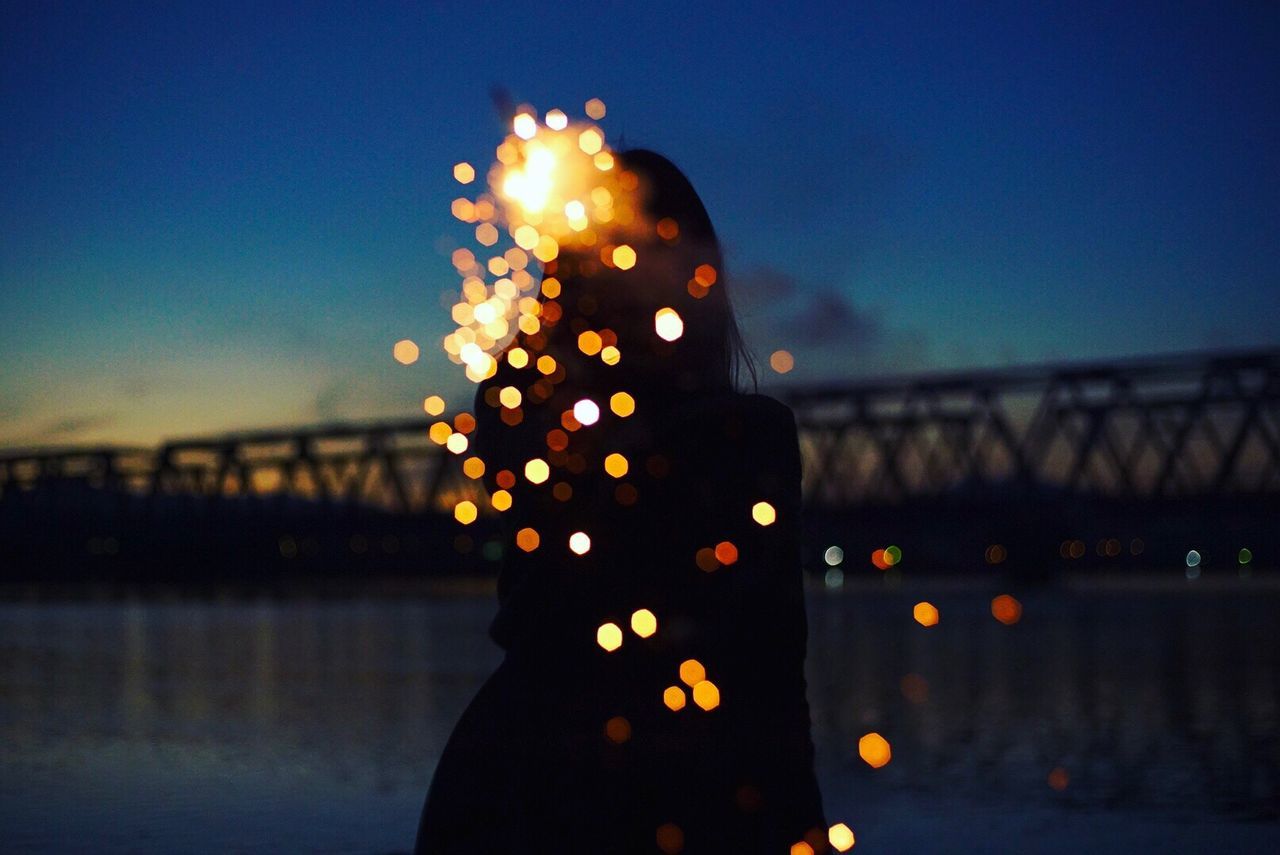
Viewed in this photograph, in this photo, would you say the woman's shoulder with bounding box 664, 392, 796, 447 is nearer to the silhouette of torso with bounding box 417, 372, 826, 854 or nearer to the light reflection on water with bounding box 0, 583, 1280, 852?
the silhouette of torso with bounding box 417, 372, 826, 854

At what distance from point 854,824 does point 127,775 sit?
19.1 feet

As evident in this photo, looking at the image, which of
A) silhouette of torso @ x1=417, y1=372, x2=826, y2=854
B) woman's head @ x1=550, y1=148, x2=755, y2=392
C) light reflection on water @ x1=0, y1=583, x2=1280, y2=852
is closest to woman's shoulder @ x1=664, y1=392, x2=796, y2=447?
silhouette of torso @ x1=417, y1=372, x2=826, y2=854

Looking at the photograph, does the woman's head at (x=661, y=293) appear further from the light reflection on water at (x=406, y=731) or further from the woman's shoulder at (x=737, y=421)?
the light reflection on water at (x=406, y=731)

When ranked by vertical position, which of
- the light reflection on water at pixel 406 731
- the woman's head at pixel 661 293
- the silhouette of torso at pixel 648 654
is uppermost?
the woman's head at pixel 661 293

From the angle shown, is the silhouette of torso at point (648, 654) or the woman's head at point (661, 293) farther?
the woman's head at point (661, 293)

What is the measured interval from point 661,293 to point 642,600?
560 mm

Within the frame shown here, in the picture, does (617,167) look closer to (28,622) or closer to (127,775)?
(127,775)

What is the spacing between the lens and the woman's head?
304 cm

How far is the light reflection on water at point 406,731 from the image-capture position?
437 inches

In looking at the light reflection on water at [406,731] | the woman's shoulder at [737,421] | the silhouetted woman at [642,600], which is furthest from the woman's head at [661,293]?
the light reflection on water at [406,731]

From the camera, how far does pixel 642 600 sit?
2.85m

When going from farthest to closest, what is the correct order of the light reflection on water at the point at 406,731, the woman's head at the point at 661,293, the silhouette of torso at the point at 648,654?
the light reflection on water at the point at 406,731
the woman's head at the point at 661,293
the silhouette of torso at the point at 648,654

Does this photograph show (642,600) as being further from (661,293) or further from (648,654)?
(661,293)

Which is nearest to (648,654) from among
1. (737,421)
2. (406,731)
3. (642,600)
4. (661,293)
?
(642,600)
